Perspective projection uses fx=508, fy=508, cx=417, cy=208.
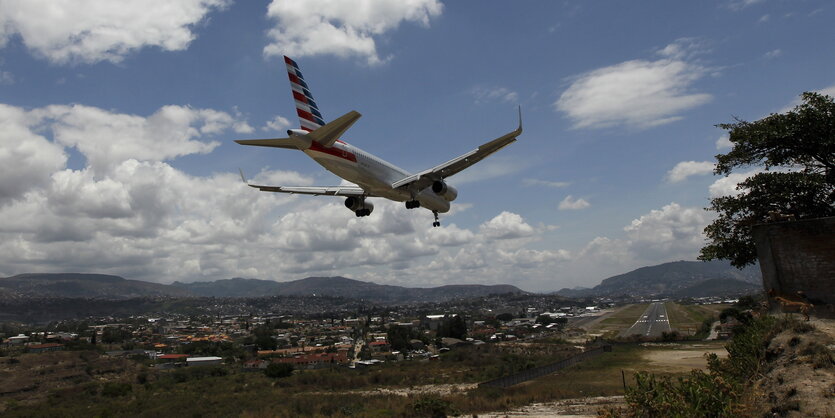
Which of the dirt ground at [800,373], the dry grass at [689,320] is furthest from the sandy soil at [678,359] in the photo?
the dry grass at [689,320]

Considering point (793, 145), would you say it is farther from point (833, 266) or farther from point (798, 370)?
point (798, 370)

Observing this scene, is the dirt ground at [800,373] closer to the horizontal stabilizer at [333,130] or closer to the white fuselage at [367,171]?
the horizontal stabilizer at [333,130]

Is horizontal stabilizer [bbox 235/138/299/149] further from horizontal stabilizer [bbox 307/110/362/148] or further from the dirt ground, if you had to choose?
the dirt ground

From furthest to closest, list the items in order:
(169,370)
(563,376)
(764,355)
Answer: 1. (169,370)
2. (563,376)
3. (764,355)

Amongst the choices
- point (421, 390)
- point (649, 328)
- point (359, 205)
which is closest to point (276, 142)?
point (359, 205)

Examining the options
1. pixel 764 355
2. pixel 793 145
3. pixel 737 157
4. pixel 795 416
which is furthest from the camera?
pixel 737 157

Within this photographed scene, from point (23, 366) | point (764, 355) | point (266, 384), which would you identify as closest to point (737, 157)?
point (764, 355)

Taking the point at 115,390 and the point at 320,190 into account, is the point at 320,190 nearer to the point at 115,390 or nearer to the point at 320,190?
the point at 320,190

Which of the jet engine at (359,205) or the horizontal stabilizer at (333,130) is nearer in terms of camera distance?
the horizontal stabilizer at (333,130)
